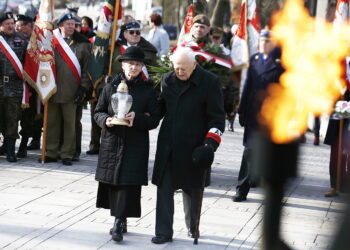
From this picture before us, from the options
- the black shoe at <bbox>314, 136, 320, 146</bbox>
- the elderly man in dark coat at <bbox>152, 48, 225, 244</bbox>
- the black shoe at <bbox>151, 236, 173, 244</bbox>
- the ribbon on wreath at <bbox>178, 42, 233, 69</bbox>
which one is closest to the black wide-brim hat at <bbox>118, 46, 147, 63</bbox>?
the elderly man in dark coat at <bbox>152, 48, 225, 244</bbox>

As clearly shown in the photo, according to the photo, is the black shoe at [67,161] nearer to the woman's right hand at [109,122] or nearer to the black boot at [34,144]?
the black boot at [34,144]

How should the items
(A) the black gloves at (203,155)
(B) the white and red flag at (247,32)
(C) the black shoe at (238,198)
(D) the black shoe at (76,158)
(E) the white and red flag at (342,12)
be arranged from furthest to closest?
(D) the black shoe at (76,158)
(B) the white and red flag at (247,32)
(E) the white and red flag at (342,12)
(C) the black shoe at (238,198)
(A) the black gloves at (203,155)

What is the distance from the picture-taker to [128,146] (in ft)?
22.4

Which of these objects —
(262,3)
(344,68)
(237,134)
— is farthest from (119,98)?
(262,3)

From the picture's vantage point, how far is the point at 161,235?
6738 millimetres

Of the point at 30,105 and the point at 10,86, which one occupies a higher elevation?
the point at 10,86

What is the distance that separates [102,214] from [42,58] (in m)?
3.44

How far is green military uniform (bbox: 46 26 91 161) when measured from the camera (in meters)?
10.6

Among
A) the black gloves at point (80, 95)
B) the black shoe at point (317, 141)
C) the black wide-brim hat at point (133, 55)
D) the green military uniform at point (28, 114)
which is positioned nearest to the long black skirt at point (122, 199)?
the black wide-brim hat at point (133, 55)

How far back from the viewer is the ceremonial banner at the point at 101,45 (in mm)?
10430

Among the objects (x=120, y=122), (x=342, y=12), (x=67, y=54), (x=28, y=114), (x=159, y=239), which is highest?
(x=342, y=12)

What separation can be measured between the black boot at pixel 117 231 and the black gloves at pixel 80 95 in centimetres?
402

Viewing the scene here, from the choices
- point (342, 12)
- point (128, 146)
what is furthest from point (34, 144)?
point (128, 146)

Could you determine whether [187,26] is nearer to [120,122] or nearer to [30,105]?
[30,105]
